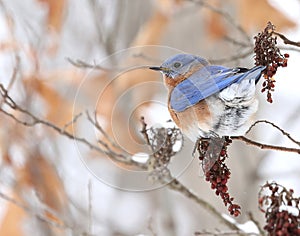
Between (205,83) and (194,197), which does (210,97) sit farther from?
(194,197)

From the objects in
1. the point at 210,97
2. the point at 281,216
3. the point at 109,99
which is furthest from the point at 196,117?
the point at 109,99

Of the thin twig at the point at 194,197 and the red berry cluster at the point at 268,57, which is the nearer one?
the red berry cluster at the point at 268,57

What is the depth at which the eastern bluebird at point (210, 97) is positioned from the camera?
23.8 inches

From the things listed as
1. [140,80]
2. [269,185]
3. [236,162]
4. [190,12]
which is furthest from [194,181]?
[269,185]

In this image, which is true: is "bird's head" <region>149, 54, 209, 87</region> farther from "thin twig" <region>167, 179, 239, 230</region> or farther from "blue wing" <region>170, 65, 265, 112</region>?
"thin twig" <region>167, 179, 239, 230</region>

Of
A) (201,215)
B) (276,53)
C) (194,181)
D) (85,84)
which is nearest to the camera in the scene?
(276,53)

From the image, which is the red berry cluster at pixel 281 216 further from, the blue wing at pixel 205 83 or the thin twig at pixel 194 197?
the thin twig at pixel 194 197

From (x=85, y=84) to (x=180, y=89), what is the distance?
0.43m

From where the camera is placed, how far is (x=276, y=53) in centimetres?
61

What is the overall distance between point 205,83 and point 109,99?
1.16ft

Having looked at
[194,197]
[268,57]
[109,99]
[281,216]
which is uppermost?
[109,99]

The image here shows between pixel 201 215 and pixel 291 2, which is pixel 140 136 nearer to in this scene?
pixel 291 2

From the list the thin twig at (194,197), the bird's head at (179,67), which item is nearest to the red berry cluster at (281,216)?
the bird's head at (179,67)

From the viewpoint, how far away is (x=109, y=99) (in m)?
0.96
